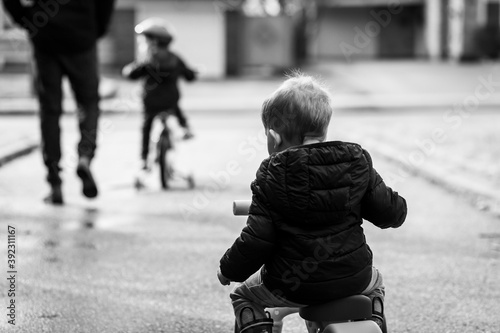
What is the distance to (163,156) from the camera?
27.2 feet

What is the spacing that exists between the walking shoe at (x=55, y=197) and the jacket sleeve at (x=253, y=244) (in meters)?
4.39

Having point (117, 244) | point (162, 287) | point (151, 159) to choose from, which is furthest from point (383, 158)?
point (162, 287)

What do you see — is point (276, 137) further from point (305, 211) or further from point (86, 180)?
point (86, 180)

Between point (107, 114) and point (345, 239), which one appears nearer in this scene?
point (345, 239)

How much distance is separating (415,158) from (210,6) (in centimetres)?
1726

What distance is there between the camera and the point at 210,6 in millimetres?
26562

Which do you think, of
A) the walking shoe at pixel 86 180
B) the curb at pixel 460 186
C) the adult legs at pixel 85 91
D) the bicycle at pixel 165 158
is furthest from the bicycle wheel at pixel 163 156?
the curb at pixel 460 186

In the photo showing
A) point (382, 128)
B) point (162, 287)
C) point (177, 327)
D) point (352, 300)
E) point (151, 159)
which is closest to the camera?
point (352, 300)

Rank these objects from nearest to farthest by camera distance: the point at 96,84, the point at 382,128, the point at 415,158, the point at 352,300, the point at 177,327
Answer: the point at 352,300 → the point at 177,327 → the point at 96,84 → the point at 415,158 → the point at 382,128

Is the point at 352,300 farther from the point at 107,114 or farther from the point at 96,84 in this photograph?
the point at 107,114

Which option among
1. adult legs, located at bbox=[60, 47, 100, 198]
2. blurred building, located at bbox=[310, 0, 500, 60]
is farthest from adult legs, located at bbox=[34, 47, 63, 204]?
blurred building, located at bbox=[310, 0, 500, 60]

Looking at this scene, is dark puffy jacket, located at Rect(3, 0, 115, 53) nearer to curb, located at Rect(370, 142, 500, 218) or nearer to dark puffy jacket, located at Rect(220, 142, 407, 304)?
curb, located at Rect(370, 142, 500, 218)

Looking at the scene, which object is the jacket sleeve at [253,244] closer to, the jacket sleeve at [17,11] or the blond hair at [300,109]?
the blond hair at [300,109]

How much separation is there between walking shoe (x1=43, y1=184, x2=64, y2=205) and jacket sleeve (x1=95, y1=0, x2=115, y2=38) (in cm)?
130
